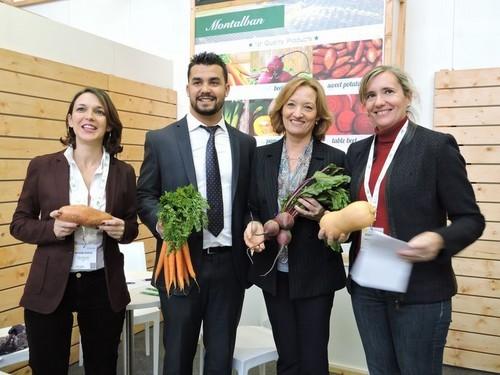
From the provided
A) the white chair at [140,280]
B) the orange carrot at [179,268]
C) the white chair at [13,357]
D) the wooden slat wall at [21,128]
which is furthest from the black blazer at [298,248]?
the wooden slat wall at [21,128]

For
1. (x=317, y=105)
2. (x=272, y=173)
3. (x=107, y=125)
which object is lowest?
(x=272, y=173)

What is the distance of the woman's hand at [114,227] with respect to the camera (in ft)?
5.95

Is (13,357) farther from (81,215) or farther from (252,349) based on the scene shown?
(252,349)

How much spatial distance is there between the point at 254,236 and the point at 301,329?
48cm

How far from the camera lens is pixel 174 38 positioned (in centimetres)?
449

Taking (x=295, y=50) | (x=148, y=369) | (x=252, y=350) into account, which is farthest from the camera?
(x=295, y=50)

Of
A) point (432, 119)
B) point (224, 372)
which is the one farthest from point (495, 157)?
point (224, 372)

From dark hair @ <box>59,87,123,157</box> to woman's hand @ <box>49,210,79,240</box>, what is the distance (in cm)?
39

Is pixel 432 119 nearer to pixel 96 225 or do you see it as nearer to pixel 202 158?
pixel 202 158

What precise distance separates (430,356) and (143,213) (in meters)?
1.29

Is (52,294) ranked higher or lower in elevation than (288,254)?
lower

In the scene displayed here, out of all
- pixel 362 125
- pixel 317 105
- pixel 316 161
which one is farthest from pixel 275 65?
pixel 316 161

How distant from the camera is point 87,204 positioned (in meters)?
1.89

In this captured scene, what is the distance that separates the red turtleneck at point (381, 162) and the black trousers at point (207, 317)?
71 centimetres
